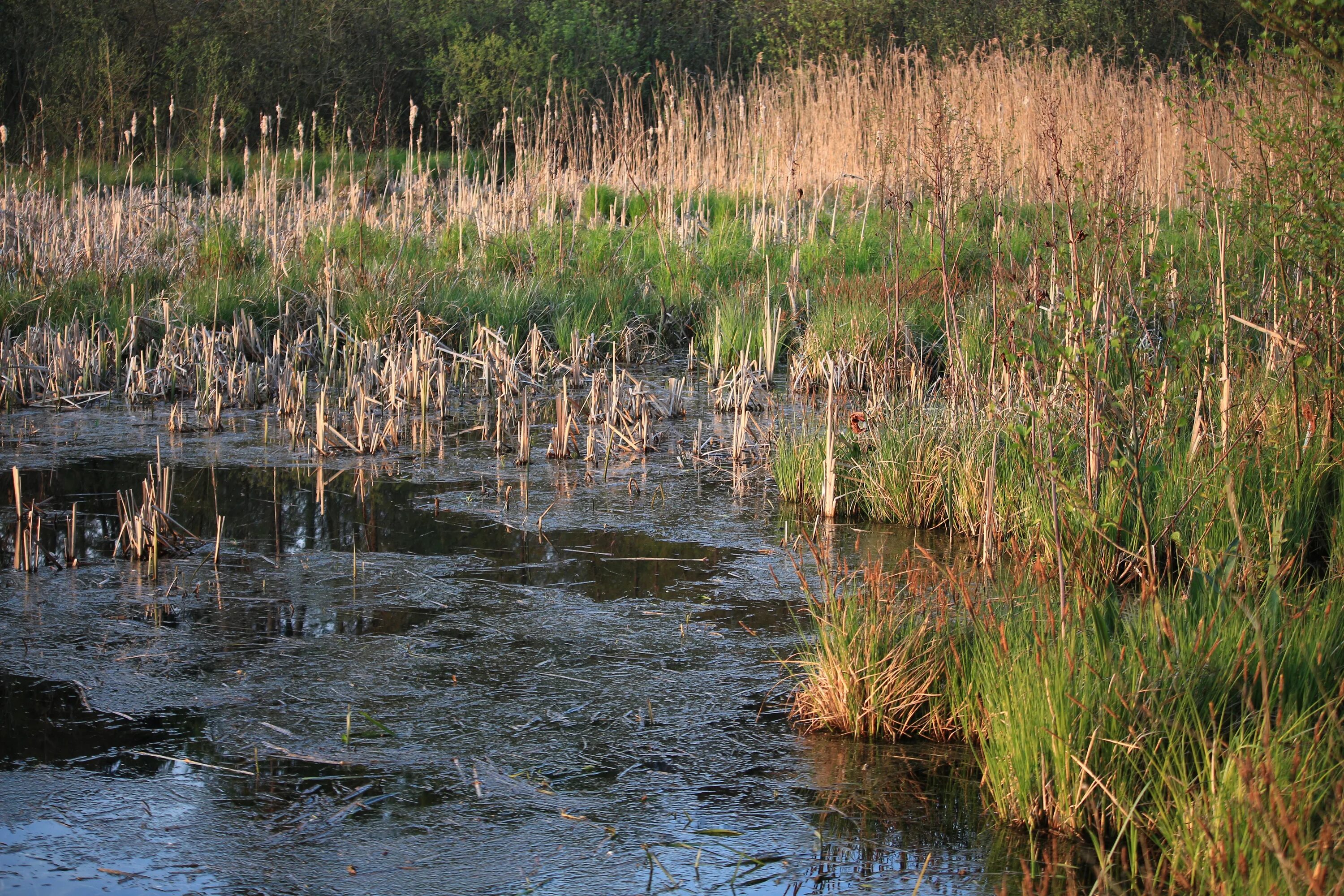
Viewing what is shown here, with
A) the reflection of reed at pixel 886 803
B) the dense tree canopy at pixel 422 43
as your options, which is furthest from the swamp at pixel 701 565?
the dense tree canopy at pixel 422 43

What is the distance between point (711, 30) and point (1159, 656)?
23615 millimetres

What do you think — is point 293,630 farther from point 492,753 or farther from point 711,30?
point 711,30

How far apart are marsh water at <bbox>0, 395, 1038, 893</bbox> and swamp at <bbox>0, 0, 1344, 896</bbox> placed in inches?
0.6

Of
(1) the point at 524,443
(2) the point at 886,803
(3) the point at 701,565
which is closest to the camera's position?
(2) the point at 886,803

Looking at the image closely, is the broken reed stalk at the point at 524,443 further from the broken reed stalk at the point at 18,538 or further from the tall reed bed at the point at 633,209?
the broken reed stalk at the point at 18,538

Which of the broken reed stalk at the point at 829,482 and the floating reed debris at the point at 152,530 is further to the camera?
the broken reed stalk at the point at 829,482

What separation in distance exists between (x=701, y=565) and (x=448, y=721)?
1561mm

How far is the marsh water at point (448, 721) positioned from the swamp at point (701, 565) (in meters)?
0.02

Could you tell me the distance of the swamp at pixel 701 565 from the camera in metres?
2.65

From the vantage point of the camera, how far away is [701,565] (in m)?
4.60

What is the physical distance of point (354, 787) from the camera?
9.47 feet

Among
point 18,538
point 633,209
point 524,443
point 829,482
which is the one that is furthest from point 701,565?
point 633,209

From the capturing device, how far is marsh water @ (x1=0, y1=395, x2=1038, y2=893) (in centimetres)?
259

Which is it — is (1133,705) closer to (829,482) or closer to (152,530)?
(829,482)
